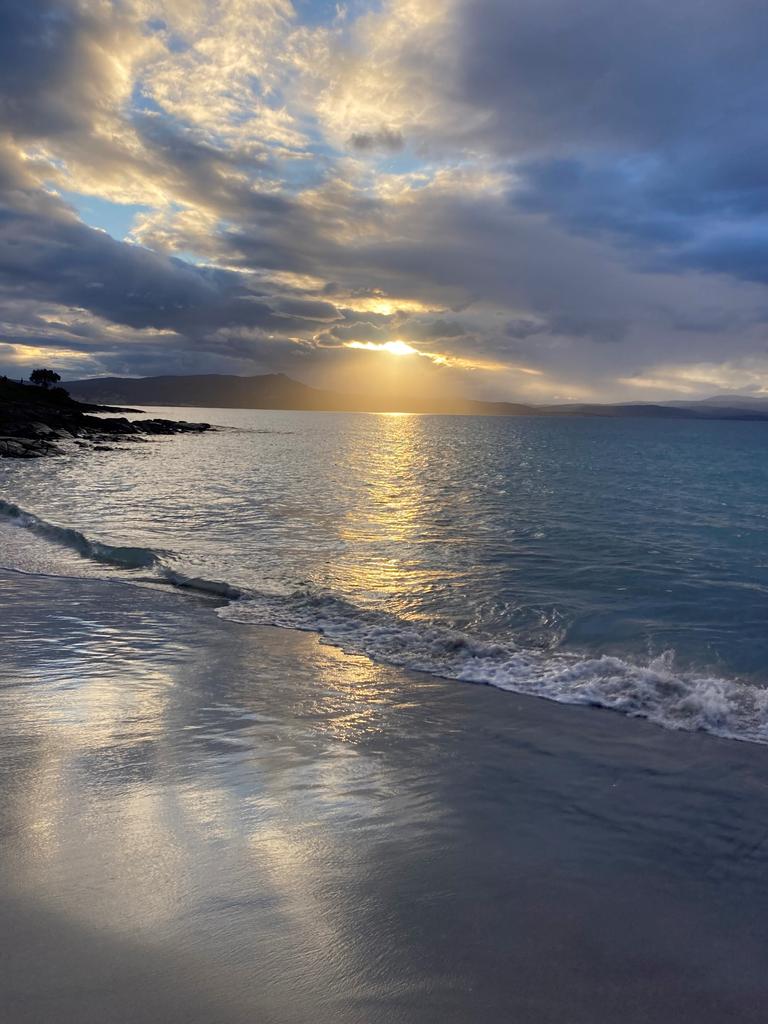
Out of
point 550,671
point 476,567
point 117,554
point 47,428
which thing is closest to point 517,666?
point 550,671

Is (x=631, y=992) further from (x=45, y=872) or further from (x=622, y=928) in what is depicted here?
(x=45, y=872)

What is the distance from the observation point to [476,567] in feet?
57.4

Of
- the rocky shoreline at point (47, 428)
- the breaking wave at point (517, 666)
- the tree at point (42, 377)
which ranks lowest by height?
the breaking wave at point (517, 666)

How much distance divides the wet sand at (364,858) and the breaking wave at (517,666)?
660mm

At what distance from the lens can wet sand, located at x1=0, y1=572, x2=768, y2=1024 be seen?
365cm

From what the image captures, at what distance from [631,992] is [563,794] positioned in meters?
2.48

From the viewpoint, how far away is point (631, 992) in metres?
3.80

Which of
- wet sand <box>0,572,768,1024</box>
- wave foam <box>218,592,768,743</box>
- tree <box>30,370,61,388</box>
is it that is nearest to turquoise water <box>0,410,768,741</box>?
wave foam <box>218,592,768,743</box>

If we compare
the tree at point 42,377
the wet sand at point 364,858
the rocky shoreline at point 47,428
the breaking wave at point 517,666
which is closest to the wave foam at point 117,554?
the breaking wave at point 517,666

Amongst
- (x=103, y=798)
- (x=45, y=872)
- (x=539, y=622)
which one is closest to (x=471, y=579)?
(x=539, y=622)

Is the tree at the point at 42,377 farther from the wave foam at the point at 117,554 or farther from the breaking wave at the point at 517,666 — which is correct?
the breaking wave at the point at 517,666

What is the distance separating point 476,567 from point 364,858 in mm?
12838

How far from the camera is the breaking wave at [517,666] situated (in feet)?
28.0

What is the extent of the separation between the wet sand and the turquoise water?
1.86 meters
